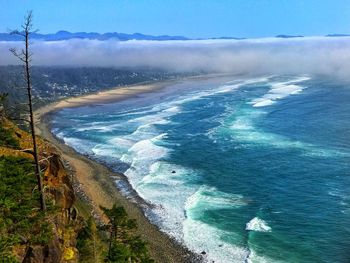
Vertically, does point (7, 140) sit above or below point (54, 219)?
above

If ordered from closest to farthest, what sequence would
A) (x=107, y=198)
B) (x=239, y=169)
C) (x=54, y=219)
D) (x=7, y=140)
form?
(x=54, y=219) < (x=7, y=140) < (x=107, y=198) < (x=239, y=169)

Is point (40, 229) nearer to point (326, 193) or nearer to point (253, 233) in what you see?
point (253, 233)

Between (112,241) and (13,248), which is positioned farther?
(112,241)

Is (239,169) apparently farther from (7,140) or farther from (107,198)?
(7,140)

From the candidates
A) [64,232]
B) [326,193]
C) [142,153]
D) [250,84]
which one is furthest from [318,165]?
[250,84]

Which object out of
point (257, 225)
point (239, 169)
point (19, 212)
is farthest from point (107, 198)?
point (19, 212)

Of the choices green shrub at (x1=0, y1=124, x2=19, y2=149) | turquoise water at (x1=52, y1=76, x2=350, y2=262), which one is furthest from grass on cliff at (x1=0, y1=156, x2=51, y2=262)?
turquoise water at (x1=52, y1=76, x2=350, y2=262)
